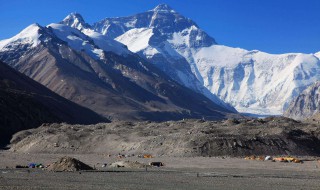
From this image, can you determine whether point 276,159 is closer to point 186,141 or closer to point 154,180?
point 186,141

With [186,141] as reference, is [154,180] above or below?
below

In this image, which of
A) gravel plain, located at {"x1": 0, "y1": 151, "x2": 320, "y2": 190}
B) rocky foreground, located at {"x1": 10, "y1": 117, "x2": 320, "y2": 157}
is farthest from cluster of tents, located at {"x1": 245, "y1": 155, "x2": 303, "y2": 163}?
gravel plain, located at {"x1": 0, "y1": 151, "x2": 320, "y2": 190}

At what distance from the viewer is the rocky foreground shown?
93.1m

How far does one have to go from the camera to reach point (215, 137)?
95.9 m

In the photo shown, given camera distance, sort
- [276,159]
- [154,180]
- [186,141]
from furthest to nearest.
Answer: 1. [186,141]
2. [276,159]
3. [154,180]

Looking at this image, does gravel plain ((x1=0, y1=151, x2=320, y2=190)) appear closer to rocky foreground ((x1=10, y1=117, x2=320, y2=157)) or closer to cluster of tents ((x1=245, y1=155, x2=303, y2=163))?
cluster of tents ((x1=245, y1=155, x2=303, y2=163))

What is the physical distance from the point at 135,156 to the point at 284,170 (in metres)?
31.2

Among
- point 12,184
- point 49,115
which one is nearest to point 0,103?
point 49,115

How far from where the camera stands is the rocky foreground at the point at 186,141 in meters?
93.1

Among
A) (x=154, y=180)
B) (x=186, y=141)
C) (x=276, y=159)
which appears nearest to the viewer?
(x=154, y=180)

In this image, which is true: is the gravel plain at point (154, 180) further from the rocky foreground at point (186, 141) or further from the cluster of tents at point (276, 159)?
the rocky foreground at point (186, 141)

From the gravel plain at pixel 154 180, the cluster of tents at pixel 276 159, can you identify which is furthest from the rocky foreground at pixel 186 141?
the gravel plain at pixel 154 180

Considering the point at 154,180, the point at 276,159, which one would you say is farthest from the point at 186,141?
the point at 154,180

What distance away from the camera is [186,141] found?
95.8 m
